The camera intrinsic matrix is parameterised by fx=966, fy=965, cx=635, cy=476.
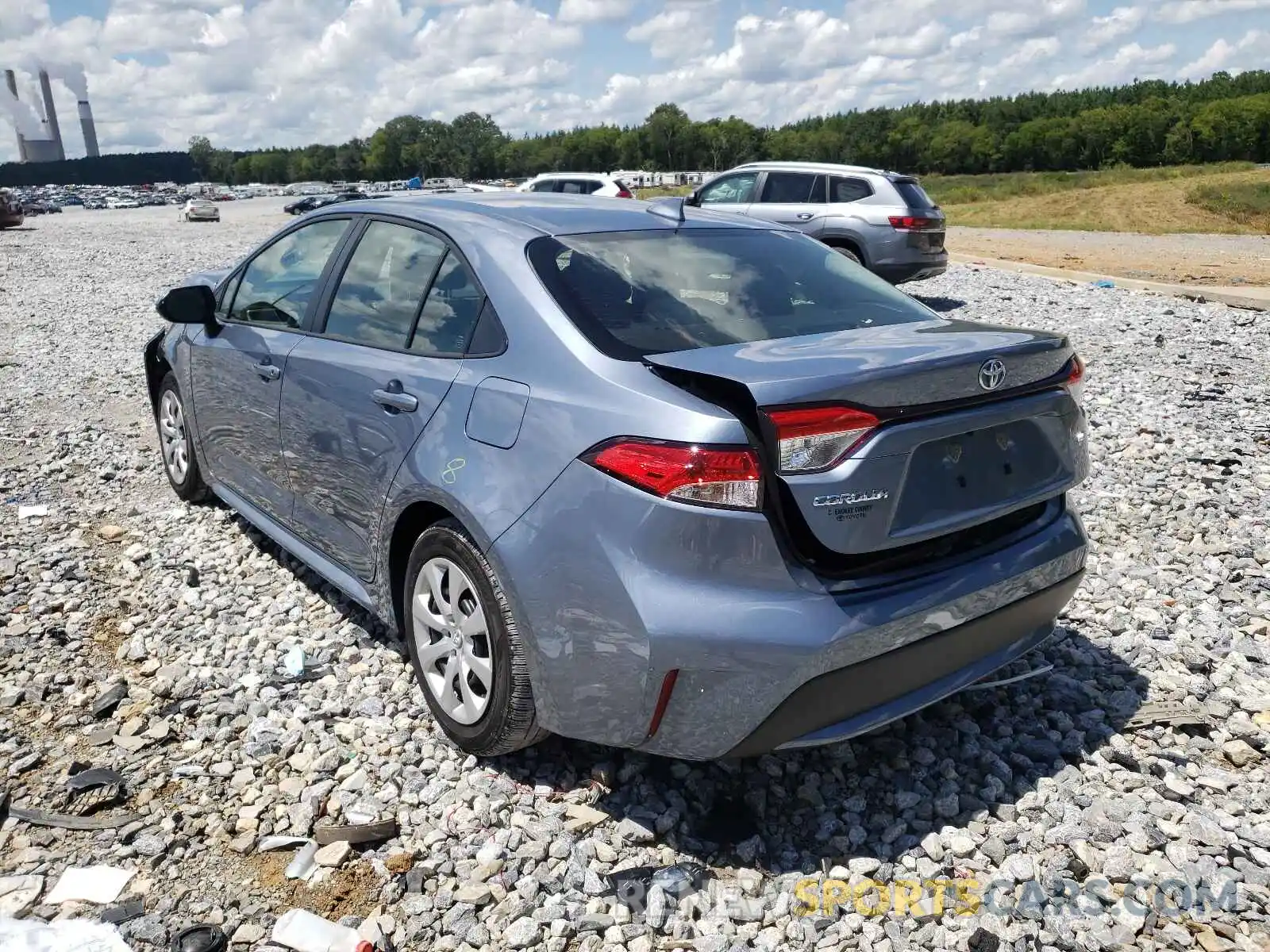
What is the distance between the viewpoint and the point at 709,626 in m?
2.33

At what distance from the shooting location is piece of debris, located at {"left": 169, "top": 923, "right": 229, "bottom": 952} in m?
2.41

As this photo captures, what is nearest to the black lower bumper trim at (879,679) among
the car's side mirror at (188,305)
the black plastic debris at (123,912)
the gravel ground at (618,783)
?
the gravel ground at (618,783)

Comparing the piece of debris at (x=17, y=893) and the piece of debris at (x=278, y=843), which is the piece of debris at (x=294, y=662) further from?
the piece of debris at (x=17, y=893)

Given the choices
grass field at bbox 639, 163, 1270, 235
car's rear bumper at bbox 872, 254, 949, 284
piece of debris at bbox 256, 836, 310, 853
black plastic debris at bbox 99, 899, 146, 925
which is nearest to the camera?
black plastic debris at bbox 99, 899, 146, 925

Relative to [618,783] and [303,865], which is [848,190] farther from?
[303,865]

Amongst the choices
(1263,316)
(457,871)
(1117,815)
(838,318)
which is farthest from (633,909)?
(1263,316)

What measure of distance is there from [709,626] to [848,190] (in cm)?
1181

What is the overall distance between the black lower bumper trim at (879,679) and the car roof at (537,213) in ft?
5.55

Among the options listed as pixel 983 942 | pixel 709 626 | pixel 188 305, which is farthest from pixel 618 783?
pixel 188 305

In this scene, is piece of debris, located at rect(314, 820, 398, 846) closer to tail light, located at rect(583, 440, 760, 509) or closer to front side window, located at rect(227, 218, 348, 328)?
tail light, located at rect(583, 440, 760, 509)

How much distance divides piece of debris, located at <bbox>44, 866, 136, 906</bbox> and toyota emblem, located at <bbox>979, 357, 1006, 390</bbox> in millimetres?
2698

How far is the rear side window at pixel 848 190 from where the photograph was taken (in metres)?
12.9

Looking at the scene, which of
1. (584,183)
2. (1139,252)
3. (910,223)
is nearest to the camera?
(910,223)

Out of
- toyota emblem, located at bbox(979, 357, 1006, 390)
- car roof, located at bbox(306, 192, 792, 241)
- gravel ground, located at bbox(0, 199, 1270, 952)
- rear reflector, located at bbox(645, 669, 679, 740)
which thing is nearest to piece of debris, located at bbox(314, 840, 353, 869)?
gravel ground, located at bbox(0, 199, 1270, 952)
